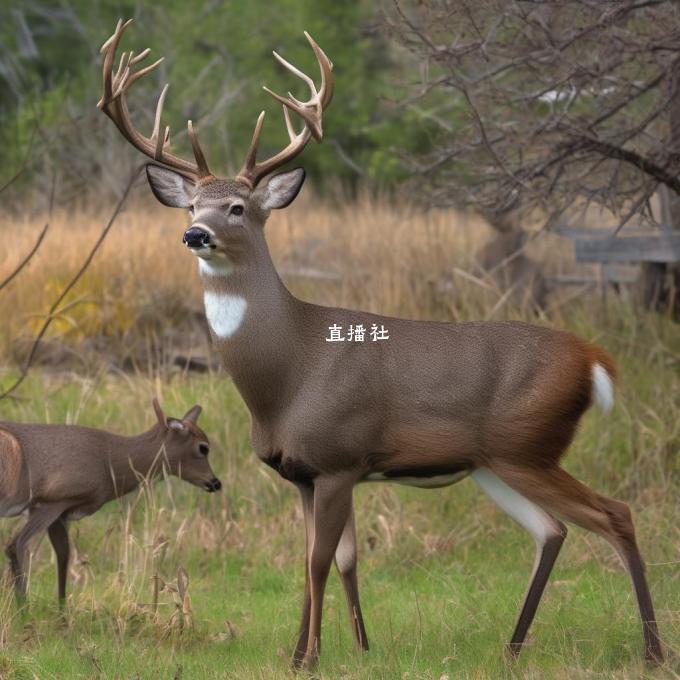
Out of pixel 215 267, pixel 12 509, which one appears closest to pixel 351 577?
pixel 215 267

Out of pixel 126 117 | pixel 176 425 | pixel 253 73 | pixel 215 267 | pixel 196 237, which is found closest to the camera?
pixel 196 237

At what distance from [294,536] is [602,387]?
301cm

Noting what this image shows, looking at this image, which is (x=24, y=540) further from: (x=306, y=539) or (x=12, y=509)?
(x=306, y=539)

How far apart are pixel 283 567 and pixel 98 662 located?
93.4 inches

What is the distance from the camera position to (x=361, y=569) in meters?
7.70

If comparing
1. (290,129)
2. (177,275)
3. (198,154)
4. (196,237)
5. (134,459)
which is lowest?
(134,459)

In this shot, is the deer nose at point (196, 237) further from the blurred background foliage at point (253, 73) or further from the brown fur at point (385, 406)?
the blurred background foliage at point (253, 73)

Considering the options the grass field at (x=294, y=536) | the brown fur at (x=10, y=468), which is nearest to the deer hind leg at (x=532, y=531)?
the grass field at (x=294, y=536)

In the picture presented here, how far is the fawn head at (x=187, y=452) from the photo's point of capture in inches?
290

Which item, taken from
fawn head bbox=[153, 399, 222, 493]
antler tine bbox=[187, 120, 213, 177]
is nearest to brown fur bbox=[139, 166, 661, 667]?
antler tine bbox=[187, 120, 213, 177]

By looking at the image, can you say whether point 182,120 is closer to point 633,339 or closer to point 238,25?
point 238,25

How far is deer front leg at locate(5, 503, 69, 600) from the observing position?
21.3 feet

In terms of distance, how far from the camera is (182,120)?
20.5m

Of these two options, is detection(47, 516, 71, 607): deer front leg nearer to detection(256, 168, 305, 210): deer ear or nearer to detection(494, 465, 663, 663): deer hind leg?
detection(256, 168, 305, 210): deer ear
